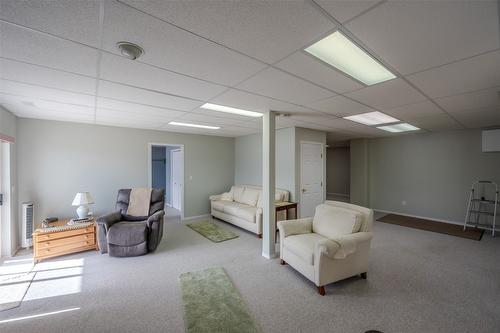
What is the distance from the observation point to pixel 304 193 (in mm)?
4965

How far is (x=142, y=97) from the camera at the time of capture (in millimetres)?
2715

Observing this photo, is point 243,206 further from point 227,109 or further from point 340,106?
point 340,106

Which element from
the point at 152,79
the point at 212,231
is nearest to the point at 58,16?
the point at 152,79

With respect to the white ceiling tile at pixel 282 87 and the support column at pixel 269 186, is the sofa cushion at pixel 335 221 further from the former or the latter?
the white ceiling tile at pixel 282 87

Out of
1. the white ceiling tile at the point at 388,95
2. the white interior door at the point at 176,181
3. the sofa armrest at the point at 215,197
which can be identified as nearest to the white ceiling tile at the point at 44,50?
the white ceiling tile at the point at 388,95

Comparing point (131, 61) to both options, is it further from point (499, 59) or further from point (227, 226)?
point (227, 226)

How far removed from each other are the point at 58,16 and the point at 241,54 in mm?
1127

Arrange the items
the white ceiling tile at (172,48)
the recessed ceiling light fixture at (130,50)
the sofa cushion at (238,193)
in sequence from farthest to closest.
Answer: the sofa cushion at (238,193) → the recessed ceiling light fixture at (130,50) → the white ceiling tile at (172,48)

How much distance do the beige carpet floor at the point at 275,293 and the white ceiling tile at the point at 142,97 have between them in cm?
233

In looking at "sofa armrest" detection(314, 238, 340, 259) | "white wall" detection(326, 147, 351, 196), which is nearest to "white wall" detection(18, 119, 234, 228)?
"sofa armrest" detection(314, 238, 340, 259)

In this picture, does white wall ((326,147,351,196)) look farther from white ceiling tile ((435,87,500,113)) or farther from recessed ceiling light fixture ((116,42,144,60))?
recessed ceiling light fixture ((116,42,144,60))

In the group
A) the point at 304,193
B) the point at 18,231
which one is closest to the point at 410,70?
the point at 304,193

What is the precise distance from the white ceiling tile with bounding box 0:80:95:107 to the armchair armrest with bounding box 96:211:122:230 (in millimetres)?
1787

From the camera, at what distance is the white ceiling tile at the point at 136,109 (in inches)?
117
